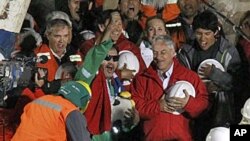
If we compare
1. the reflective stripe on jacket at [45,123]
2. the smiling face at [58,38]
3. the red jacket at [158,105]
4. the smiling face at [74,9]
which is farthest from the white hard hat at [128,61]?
the reflective stripe on jacket at [45,123]

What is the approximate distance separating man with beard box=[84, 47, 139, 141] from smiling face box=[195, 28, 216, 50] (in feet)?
2.39

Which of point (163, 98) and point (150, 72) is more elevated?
point (150, 72)

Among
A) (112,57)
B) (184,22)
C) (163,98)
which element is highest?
(184,22)

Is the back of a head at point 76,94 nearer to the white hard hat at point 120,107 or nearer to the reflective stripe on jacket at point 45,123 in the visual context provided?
the reflective stripe on jacket at point 45,123

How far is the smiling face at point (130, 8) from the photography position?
6504mm

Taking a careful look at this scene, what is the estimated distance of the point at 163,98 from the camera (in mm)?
5980

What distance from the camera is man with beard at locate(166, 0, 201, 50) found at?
6.28 meters

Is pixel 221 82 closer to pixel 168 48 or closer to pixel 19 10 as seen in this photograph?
pixel 168 48

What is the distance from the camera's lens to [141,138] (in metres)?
6.00

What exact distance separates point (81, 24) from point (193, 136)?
1.49m

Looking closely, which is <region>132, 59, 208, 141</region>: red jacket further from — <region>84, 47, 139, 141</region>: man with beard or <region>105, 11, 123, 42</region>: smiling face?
<region>105, 11, 123, 42</region>: smiling face

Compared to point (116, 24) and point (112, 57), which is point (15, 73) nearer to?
point (112, 57)

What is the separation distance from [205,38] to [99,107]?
3.47 ft

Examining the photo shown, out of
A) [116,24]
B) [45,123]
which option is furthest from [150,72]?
[45,123]
